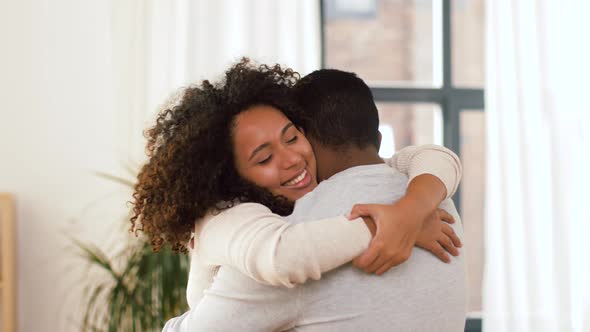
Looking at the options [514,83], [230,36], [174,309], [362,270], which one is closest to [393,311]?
[362,270]

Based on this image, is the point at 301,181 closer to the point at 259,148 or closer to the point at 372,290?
the point at 259,148

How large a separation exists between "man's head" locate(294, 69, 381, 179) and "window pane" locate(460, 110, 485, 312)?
9.09ft

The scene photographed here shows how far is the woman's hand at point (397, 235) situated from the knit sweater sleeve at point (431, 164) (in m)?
0.12

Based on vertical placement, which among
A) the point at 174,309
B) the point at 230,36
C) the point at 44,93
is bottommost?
the point at 174,309

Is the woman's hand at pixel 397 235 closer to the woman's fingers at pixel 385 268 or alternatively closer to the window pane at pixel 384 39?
the woman's fingers at pixel 385 268

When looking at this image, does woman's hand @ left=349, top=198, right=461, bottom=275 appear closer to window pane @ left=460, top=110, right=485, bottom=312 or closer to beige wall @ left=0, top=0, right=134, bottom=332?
beige wall @ left=0, top=0, right=134, bottom=332

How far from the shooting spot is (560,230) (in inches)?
147

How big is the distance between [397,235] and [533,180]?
278 centimetres

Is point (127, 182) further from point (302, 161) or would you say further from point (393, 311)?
point (393, 311)

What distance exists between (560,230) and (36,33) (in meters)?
2.74

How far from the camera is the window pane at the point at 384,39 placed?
412cm

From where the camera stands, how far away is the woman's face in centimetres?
137

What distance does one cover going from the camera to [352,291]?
3.75 feet

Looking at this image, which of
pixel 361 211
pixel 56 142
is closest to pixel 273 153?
pixel 361 211
